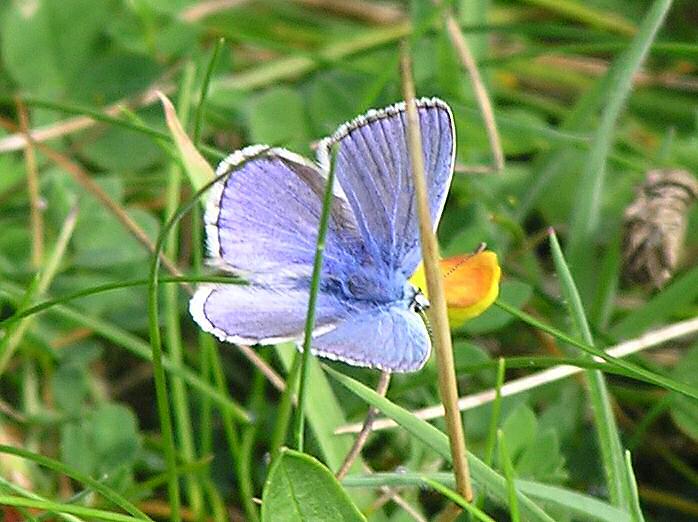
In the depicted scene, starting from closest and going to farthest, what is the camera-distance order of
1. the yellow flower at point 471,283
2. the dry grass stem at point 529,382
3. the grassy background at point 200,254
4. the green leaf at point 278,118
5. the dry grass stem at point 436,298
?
the dry grass stem at point 436,298
the yellow flower at point 471,283
the dry grass stem at point 529,382
the grassy background at point 200,254
the green leaf at point 278,118

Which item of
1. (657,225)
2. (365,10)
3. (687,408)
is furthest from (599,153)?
(365,10)

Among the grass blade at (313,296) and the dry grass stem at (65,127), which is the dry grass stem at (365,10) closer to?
the dry grass stem at (65,127)

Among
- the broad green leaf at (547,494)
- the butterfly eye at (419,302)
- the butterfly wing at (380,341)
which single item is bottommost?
the broad green leaf at (547,494)

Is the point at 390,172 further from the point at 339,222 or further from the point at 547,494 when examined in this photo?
the point at 547,494

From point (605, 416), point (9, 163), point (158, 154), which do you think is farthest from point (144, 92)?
point (605, 416)

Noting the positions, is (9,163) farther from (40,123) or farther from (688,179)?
(688,179)

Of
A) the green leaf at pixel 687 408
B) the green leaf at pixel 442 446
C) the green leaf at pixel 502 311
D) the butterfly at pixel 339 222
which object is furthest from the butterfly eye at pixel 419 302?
the green leaf at pixel 687 408

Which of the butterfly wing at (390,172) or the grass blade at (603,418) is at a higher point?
the butterfly wing at (390,172)
